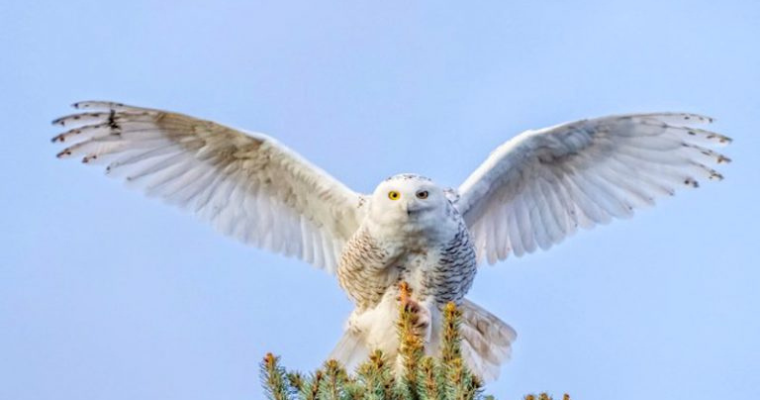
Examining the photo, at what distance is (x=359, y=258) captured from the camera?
7484 millimetres

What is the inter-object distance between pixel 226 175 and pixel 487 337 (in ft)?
6.39

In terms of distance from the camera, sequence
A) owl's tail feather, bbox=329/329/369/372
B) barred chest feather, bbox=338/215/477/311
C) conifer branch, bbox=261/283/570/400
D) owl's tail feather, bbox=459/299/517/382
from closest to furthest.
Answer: conifer branch, bbox=261/283/570/400 → barred chest feather, bbox=338/215/477/311 → owl's tail feather, bbox=329/329/369/372 → owl's tail feather, bbox=459/299/517/382

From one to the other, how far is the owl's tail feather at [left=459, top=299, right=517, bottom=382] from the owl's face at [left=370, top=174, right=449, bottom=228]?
1.12 metres

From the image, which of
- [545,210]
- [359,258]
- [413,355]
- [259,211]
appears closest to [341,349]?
[359,258]

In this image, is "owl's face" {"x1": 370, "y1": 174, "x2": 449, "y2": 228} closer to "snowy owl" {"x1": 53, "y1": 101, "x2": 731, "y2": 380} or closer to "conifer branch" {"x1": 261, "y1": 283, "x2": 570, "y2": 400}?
"snowy owl" {"x1": 53, "y1": 101, "x2": 731, "y2": 380}

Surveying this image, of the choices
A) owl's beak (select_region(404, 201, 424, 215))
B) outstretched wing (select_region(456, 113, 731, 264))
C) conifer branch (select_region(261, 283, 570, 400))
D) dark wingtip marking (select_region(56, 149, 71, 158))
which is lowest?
conifer branch (select_region(261, 283, 570, 400))

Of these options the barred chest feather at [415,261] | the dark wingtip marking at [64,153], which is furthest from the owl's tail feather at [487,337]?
the dark wingtip marking at [64,153]

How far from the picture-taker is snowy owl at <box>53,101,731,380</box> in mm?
7516

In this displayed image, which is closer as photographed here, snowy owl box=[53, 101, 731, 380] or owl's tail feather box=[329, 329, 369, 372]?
snowy owl box=[53, 101, 731, 380]

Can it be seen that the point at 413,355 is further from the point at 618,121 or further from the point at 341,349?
the point at 618,121

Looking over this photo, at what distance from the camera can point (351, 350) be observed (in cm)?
767

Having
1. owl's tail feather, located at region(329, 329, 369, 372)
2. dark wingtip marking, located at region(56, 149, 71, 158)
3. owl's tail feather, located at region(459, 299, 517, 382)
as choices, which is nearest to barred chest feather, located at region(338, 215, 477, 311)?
owl's tail feather, located at region(329, 329, 369, 372)

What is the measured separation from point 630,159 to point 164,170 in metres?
2.94

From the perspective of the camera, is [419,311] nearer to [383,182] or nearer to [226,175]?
[383,182]
